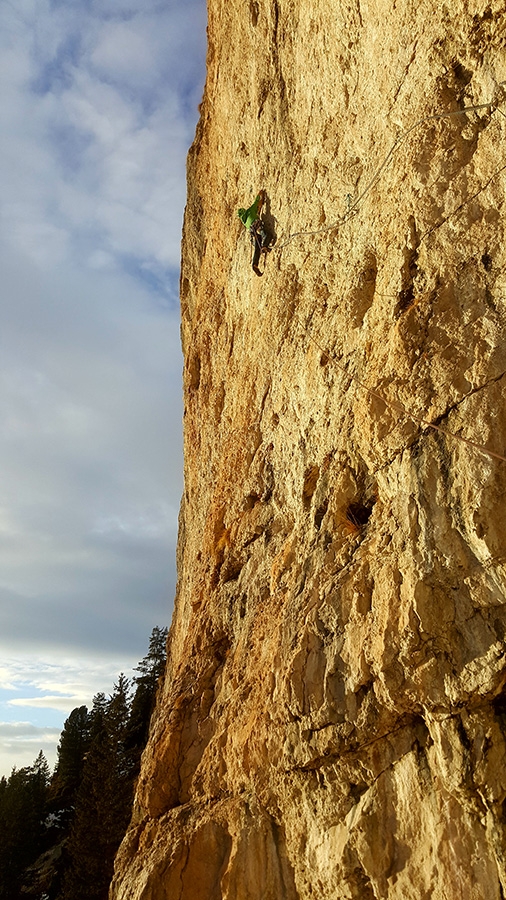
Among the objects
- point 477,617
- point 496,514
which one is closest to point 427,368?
point 496,514

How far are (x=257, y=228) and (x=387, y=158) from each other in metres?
4.05

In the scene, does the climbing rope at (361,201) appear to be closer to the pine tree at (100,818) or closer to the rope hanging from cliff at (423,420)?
the rope hanging from cliff at (423,420)

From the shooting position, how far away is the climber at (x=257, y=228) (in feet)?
36.6

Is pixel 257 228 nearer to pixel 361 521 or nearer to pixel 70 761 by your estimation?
pixel 361 521

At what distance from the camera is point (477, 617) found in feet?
17.6

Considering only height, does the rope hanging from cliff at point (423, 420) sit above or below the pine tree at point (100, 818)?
above

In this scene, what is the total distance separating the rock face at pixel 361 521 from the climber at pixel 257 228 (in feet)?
0.69

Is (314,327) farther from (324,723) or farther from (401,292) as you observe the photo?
(324,723)

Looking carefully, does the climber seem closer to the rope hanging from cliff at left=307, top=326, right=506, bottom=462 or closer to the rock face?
the rock face

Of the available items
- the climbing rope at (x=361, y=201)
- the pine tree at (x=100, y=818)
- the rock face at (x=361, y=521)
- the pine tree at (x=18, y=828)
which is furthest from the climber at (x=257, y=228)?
the pine tree at (x=18, y=828)

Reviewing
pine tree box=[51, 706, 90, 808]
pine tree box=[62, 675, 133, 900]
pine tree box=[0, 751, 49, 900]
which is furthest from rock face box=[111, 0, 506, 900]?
pine tree box=[51, 706, 90, 808]

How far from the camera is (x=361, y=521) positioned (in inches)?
281

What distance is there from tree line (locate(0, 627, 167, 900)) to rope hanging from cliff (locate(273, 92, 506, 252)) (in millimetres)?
19512

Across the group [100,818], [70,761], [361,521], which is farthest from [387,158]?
[70,761]
